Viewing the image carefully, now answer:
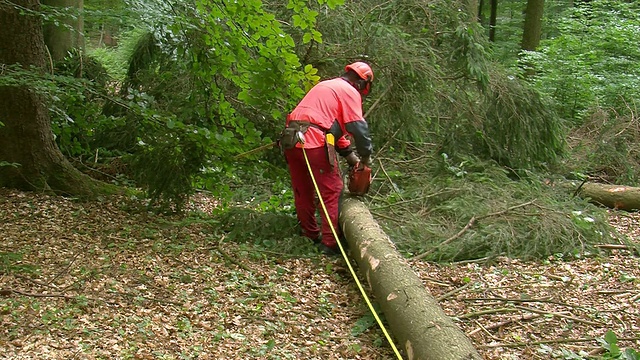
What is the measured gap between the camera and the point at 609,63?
11.7 metres

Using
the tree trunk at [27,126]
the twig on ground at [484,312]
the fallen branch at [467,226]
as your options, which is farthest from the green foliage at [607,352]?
the tree trunk at [27,126]

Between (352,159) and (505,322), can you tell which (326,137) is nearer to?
(352,159)

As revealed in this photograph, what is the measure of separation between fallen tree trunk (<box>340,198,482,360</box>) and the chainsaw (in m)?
0.29

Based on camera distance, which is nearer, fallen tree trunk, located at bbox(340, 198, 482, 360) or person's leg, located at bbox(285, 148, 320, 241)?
fallen tree trunk, located at bbox(340, 198, 482, 360)

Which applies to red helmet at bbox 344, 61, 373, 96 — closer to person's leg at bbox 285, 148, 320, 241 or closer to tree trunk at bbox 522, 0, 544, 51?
person's leg at bbox 285, 148, 320, 241

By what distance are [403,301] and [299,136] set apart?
6.34 feet

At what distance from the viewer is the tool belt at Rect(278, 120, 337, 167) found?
5355mm

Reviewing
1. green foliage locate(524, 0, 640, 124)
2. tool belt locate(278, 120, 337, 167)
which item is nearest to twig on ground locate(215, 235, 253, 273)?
tool belt locate(278, 120, 337, 167)

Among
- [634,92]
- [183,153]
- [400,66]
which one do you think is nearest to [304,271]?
[183,153]

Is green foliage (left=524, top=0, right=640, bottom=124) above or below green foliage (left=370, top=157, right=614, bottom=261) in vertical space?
above

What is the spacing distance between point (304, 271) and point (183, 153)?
1669 mm

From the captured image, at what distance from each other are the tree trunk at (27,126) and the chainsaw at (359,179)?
2.67m

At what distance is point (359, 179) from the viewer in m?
5.54

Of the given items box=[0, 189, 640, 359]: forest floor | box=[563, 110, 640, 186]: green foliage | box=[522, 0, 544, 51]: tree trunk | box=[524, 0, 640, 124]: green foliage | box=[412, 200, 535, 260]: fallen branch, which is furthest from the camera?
box=[522, 0, 544, 51]: tree trunk
